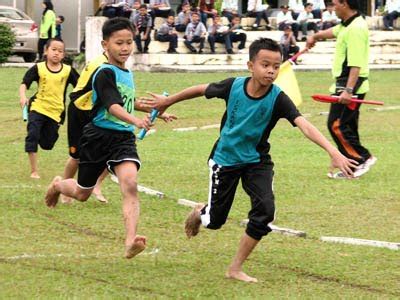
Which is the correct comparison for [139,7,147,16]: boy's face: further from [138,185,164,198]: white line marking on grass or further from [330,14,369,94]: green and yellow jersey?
[138,185,164,198]: white line marking on grass

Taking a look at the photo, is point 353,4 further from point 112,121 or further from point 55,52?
point 112,121

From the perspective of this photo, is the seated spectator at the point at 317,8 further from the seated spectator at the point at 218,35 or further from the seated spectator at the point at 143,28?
the seated spectator at the point at 143,28

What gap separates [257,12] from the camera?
1467 inches

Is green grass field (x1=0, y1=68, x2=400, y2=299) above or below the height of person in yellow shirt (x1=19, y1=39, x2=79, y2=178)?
below

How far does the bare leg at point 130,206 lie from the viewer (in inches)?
300

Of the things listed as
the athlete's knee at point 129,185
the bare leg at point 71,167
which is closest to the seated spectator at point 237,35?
the bare leg at point 71,167

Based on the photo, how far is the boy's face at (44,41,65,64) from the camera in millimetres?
12078

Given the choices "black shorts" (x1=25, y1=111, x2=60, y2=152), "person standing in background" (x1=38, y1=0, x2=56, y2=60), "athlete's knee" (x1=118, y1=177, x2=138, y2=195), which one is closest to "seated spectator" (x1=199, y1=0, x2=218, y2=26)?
"person standing in background" (x1=38, y1=0, x2=56, y2=60)

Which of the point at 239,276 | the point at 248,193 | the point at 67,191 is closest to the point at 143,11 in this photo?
the point at 67,191

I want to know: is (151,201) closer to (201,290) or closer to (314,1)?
(201,290)

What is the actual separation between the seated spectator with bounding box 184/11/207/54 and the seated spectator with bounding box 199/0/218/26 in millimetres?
1040

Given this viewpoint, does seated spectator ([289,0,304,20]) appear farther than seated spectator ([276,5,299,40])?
Yes

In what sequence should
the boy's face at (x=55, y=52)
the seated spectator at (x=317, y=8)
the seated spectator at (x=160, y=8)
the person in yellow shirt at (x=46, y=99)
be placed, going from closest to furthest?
the boy's face at (x=55, y=52) < the person in yellow shirt at (x=46, y=99) < the seated spectator at (x=160, y=8) < the seated spectator at (x=317, y=8)

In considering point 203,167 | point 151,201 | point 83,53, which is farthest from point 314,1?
point 151,201
